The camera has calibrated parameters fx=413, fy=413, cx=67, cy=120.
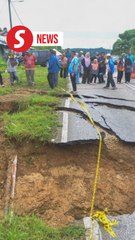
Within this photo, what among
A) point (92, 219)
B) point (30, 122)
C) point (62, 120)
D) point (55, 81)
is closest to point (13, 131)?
point (30, 122)

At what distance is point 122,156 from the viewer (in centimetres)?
792

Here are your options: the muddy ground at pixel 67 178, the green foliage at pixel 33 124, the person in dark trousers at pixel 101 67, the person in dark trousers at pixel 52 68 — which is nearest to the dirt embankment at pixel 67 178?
the muddy ground at pixel 67 178

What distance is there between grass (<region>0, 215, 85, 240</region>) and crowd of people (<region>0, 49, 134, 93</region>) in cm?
1138

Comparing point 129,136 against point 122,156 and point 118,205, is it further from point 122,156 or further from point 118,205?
point 118,205

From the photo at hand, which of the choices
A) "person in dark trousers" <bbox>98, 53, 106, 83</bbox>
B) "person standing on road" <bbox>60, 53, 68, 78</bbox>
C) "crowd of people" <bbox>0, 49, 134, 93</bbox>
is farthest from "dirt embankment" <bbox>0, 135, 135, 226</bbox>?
"person standing on road" <bbox>60, 53, 68, 78</bbox>

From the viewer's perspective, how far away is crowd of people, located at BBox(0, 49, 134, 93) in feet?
55.1

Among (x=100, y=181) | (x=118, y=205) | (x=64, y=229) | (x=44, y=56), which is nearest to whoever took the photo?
(x=64, y=229)

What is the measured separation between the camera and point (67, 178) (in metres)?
7.25

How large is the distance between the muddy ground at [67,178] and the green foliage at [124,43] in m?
71.0

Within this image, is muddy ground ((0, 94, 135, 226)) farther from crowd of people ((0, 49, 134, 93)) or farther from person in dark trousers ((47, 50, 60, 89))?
crowd of people ((0, 49, 134, 93))

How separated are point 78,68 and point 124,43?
71.5 m

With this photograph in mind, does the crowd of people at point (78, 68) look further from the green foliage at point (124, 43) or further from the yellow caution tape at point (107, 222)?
the green foliage at point (124, 43)

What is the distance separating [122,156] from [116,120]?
2.54m

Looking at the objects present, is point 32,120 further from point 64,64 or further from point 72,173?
point 64,64
